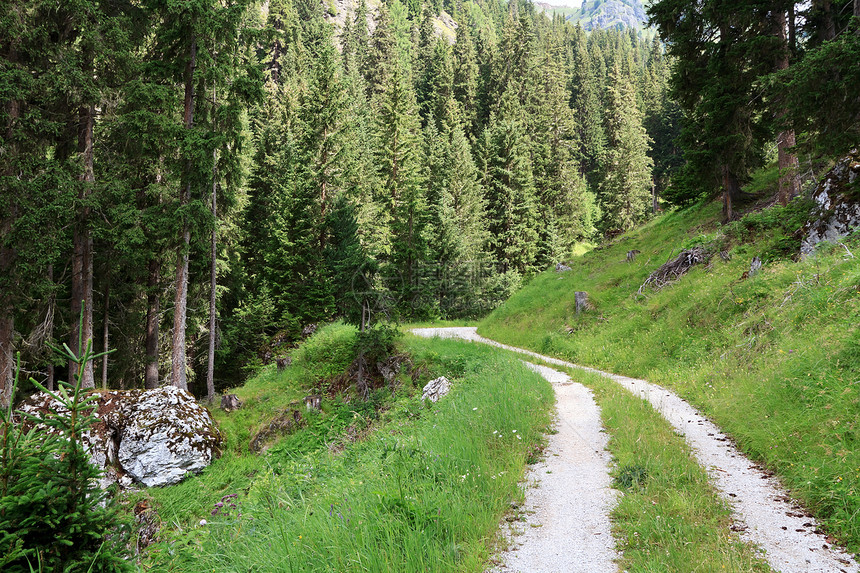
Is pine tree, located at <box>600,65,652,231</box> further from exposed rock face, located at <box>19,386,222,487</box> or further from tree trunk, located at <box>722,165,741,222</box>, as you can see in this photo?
exposed rock face, located at <box>19,386,222,487</box>

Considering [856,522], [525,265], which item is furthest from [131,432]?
[525,265]

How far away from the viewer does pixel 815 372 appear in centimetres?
636

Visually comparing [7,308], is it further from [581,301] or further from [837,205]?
[837,205]

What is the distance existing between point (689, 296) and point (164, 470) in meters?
16.9

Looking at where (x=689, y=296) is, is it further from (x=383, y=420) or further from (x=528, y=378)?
(x=383, y=420)

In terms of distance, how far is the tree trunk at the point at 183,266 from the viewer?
15.5 m

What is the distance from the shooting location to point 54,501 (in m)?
2.49

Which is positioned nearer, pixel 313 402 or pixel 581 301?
pixel 313 402

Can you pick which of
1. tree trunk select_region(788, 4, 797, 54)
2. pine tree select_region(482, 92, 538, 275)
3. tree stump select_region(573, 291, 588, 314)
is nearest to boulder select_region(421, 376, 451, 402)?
tree stump select_region(573, 291, 588, 314)

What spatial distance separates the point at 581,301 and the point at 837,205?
399 inches

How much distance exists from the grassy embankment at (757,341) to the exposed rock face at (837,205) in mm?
645

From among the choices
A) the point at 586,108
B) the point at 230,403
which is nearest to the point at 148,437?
the point at 230,403

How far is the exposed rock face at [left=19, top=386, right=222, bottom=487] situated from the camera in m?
11.8

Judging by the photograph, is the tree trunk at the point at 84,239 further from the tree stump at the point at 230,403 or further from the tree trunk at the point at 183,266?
the tree stump at the point at 230,403
